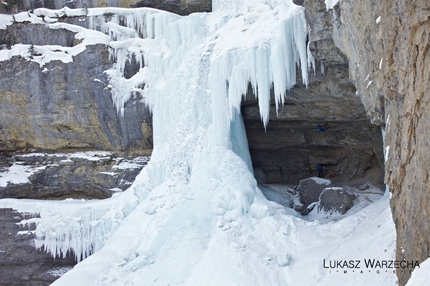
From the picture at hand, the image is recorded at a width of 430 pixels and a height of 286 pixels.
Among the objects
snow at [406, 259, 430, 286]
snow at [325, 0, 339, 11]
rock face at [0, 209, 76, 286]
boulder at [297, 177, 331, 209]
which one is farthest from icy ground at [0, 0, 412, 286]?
boulder at [297, 177, 331, 209]

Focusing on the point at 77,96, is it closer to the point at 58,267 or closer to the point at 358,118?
the point at 58,267

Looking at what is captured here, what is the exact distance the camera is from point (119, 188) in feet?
44.6

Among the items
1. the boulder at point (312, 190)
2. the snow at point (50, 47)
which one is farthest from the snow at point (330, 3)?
the snow at point (50, 47)

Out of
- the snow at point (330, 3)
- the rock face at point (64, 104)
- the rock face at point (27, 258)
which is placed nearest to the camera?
the snow at point (330, 3)

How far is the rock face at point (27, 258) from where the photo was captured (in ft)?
40.8

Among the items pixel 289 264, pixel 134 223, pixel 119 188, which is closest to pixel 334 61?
pixel 289 264

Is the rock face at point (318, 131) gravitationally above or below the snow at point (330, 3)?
below

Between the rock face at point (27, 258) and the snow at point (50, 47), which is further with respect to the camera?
the snow at point (50, 47)

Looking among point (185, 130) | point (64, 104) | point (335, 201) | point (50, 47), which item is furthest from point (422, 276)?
point (50, 47)

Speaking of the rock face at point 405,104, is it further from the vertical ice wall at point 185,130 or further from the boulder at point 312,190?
the boulder at point 312,190

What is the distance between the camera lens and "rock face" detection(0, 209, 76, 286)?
12430 mm

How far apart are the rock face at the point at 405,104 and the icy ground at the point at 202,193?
1.65 meters

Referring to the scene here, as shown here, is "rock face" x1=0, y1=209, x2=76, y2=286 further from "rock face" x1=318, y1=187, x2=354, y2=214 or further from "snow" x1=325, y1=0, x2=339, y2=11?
"snow" x1=325, y1=0, x2=339, y2=11

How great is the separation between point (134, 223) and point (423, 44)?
854 centimetres
